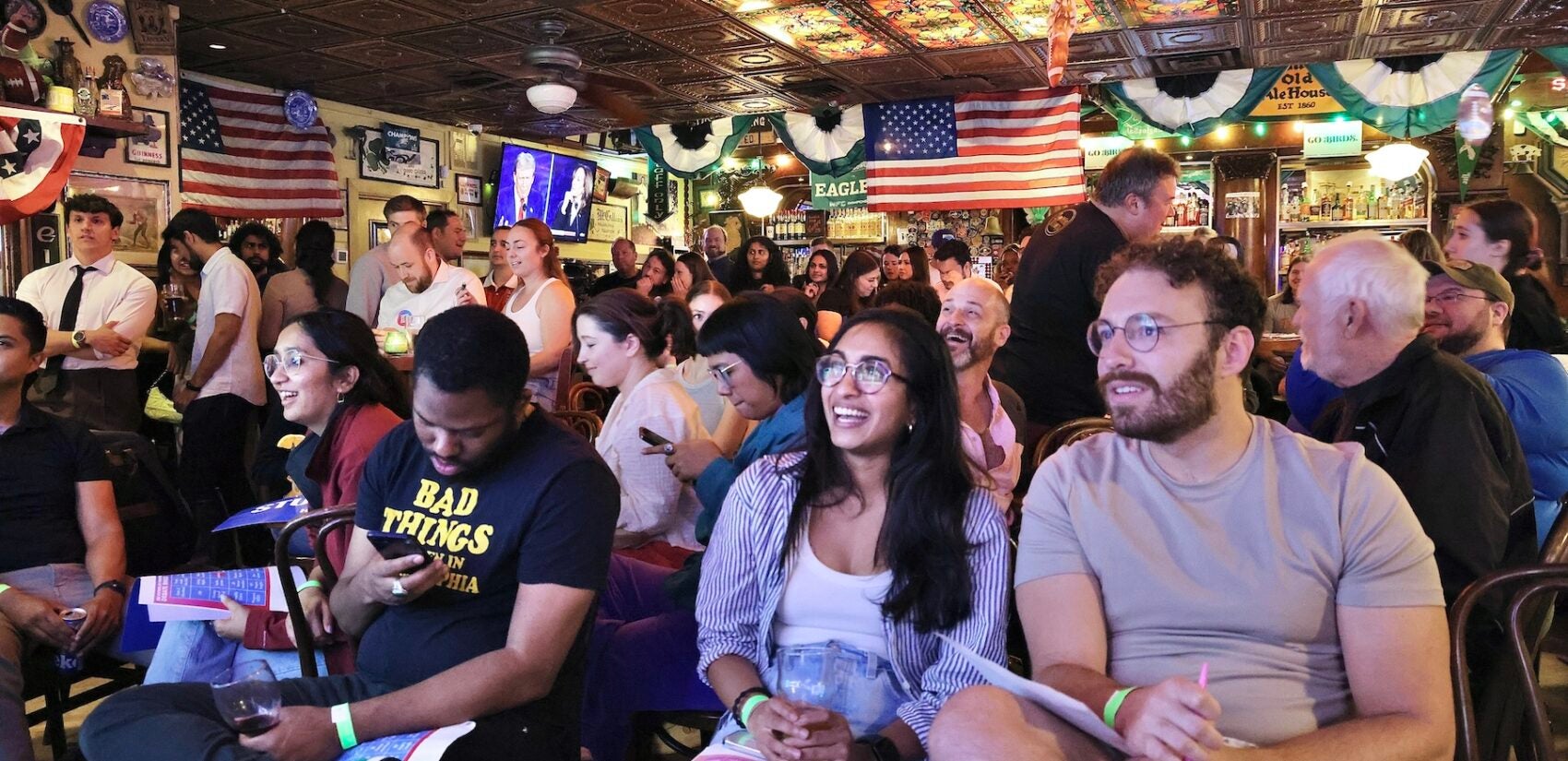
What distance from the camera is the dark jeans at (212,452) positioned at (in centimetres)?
536

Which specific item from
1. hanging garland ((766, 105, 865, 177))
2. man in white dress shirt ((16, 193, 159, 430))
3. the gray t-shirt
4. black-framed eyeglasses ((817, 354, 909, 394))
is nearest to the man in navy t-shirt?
black-framed eyeglasses ((817, 354, 909, 394))

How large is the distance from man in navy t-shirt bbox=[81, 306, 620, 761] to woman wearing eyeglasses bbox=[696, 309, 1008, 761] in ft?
0.95

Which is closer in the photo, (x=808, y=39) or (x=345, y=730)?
(x=345, y=730)

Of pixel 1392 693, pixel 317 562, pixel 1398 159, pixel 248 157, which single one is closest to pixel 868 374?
pixel 1392 693

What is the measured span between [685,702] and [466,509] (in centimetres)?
67

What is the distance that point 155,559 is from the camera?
3127 mm

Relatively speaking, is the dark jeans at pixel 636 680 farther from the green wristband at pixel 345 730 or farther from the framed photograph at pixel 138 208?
the framed photograph at pixel 138 208

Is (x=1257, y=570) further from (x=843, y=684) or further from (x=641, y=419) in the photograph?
(x=641, y=419)

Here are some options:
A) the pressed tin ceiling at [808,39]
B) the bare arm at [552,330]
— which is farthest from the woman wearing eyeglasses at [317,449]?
the pressed tin ceiling at [808,39]

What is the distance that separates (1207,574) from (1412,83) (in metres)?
7.37

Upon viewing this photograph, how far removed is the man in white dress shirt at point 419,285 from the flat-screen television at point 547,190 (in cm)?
581

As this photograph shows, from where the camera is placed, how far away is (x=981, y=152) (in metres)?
8.88

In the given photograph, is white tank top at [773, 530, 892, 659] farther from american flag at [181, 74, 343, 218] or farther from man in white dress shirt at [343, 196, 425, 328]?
american flag at [181, 74, 343, 218]

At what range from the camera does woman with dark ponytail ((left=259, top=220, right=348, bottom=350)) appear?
5.81 metres
